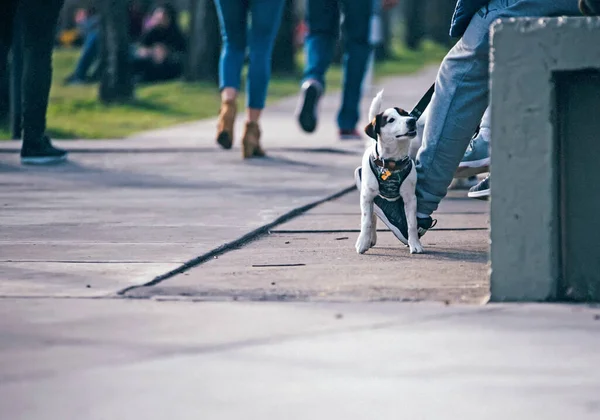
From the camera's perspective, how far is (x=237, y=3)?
9.50 m

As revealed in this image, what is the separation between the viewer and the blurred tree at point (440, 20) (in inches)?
1740

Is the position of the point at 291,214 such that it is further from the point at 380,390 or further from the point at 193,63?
the point at 193,63

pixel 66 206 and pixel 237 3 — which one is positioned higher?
pixel 237 3

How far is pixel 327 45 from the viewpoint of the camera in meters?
10.8

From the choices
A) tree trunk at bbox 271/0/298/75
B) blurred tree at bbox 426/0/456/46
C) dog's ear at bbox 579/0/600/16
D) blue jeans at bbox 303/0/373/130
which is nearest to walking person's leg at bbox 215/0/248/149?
blue jeans at bbox 303/0/373/130

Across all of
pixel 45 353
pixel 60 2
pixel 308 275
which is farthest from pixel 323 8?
pixel 45 353

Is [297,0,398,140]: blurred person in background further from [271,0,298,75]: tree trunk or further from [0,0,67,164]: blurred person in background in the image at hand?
[271,0,298,75]: tree trunk

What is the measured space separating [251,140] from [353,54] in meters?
1.56

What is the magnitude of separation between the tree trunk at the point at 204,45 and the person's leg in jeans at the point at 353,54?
11019mm

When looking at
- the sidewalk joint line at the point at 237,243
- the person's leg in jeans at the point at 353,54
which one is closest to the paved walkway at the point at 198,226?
the sidewalk joint line at the point at 237,243

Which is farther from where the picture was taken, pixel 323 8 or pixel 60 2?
pixel 323 8

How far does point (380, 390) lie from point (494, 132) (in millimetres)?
1368

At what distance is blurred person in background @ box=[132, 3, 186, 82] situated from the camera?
76.0 feet

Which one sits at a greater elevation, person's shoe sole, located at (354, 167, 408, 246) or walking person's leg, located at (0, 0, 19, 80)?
walking person's leg, located at (0, 0, 19, 80)
